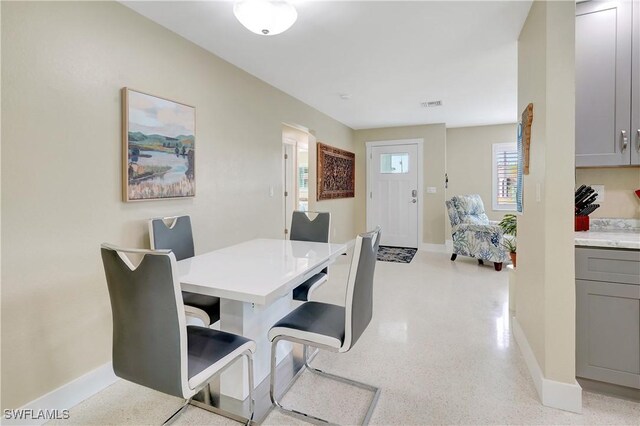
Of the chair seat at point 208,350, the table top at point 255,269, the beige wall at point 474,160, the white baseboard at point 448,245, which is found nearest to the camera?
the chair seat at point 208,350

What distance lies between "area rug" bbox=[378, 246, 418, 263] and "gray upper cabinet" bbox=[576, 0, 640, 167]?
3324mm

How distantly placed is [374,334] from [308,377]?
767 millimetres

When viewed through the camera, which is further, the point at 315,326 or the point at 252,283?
the point at 315,326

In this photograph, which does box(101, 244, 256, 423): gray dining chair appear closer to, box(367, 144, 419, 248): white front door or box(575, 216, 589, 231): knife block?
box(575, 216, 589, 231): knife block

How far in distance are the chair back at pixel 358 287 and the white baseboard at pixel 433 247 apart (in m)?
4.65

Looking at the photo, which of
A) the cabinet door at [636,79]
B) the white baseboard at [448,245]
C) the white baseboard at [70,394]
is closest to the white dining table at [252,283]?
the white baseboard at [70,394]

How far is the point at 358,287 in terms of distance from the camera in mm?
1511

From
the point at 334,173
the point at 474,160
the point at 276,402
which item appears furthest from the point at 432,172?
the point at 276,402

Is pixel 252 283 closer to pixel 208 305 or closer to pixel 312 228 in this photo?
pixel 208 305

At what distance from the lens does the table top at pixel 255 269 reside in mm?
1371

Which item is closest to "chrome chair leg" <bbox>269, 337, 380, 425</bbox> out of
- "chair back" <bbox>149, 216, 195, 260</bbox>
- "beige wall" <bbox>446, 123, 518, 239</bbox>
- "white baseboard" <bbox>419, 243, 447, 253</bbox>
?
"chair back" <bbox>149, 216, 195, 260</bbox>

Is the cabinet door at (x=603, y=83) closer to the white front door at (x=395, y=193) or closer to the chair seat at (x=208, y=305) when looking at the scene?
the chair seat at (x=208, y=305)

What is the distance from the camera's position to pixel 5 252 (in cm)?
152

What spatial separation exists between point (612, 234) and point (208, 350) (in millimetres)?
2335
